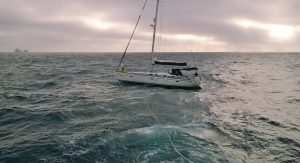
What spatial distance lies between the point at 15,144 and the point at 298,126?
1897 cm

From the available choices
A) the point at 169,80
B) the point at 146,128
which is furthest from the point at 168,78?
the point at 146,128

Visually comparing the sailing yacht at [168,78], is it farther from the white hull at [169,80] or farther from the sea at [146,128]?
the sea at [146,128]

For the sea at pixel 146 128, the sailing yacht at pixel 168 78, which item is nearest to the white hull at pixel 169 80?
the sailing yacht at pixel 168 78

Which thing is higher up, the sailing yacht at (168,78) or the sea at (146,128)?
the sailing yacht at (168,78)

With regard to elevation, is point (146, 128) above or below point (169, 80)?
below

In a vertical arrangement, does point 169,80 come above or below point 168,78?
below

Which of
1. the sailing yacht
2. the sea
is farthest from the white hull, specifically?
the sea

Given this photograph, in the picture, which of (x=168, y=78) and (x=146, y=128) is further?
(x=168, y=78)

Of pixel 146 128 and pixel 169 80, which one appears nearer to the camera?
pixel 146 128

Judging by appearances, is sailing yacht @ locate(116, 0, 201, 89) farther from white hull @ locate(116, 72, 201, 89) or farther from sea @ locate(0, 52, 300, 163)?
sea @ locate(0, 52, 300, 163)

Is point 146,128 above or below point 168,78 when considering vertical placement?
below

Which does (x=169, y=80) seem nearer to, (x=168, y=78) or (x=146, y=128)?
(x=168, y=78)

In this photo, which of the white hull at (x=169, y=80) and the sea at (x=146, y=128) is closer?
the sea at (x=146, y=128)

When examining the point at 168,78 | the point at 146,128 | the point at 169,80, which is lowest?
the point at 146,128
